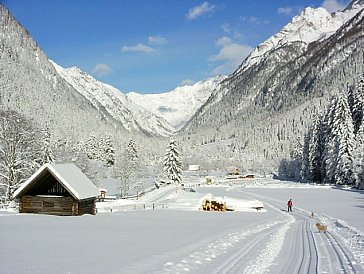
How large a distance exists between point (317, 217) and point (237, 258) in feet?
84.0

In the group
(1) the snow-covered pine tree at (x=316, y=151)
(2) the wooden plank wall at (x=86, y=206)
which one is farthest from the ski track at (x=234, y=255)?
(1) the snow-covered pine tree at (x=316, y=151)

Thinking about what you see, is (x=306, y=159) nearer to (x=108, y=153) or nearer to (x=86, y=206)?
(x=108, y=153)

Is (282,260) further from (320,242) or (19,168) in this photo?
(19,168)

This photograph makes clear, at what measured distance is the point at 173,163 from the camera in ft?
264

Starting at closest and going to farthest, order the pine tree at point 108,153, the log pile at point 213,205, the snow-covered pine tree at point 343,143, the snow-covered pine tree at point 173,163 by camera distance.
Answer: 1. the log pile at point 213,205
2. the snow-covered pine tree at point 173,163
3. the snow-covered pine tree at point 343,143
4. the pine tree at point 108,153

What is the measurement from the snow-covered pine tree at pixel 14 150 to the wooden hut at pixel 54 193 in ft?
16.9

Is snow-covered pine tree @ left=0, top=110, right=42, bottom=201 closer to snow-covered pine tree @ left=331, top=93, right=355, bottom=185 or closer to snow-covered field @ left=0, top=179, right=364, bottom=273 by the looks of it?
snow-covered field @ left=0, top=179, right=364, bottom=273

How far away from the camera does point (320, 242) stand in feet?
74.3

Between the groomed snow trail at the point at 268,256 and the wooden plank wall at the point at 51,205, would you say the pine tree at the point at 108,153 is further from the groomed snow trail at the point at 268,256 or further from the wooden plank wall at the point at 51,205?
the groomed snow trail at the point at 268,256

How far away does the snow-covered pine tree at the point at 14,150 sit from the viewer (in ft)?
139

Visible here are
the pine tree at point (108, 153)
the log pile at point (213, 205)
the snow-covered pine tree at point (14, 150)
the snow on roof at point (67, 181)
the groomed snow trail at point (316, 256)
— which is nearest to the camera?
the groomed snow trail at point (316, 256)

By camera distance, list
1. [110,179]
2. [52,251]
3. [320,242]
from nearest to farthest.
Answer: [52,251]
[320,242]
[110,179]

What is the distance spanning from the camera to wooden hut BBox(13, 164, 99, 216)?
36688mm

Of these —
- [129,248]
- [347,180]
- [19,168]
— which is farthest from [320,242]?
[347,180]
